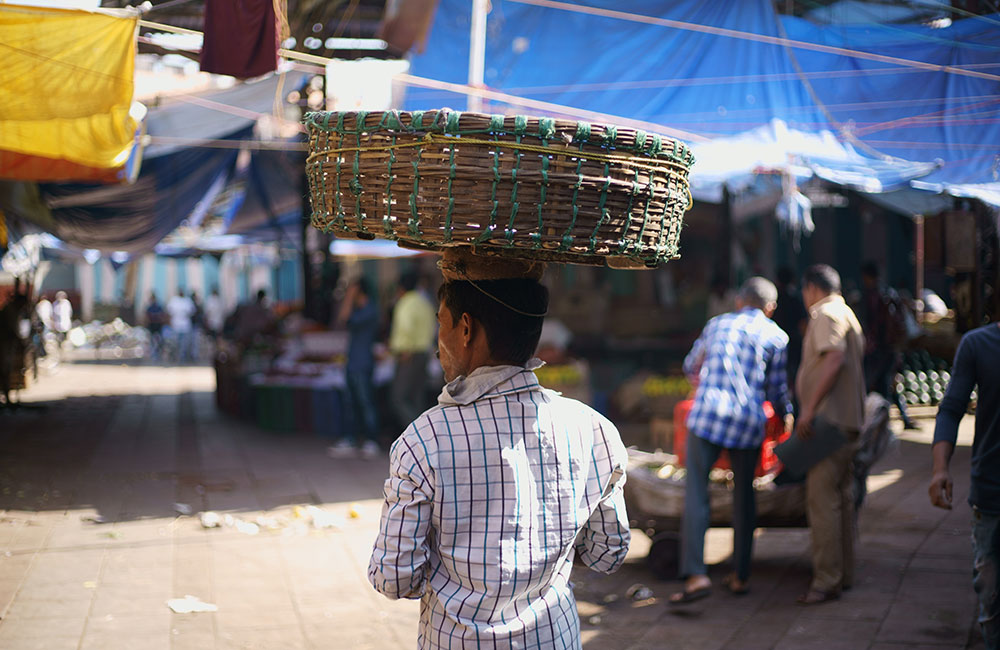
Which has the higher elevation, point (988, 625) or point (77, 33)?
point (77, 33)

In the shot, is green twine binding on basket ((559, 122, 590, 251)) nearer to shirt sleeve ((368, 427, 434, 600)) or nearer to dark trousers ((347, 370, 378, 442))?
shirt sleeve ((368, 427, 434, 600))

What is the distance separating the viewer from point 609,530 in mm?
2438

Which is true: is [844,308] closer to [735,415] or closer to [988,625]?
[735,415]

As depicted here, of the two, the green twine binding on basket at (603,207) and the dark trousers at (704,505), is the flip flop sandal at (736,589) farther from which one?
the green twine binding on basket at (603,207)

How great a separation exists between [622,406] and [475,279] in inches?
425

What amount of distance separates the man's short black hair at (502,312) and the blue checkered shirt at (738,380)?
363cm

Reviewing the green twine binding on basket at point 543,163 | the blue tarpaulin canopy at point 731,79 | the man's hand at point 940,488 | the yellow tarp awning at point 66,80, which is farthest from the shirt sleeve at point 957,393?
the yellow tarp awning at point 66,80

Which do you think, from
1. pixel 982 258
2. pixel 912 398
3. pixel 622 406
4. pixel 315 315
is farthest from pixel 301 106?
pixel 912 398

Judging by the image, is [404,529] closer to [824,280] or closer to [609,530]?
[609,530]

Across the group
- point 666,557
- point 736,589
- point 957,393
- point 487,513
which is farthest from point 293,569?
point 487,513

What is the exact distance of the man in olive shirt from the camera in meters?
5.55

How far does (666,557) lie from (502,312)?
4374 millimetres

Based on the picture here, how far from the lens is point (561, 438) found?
2.31 meters

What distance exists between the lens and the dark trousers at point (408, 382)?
1010 cm
